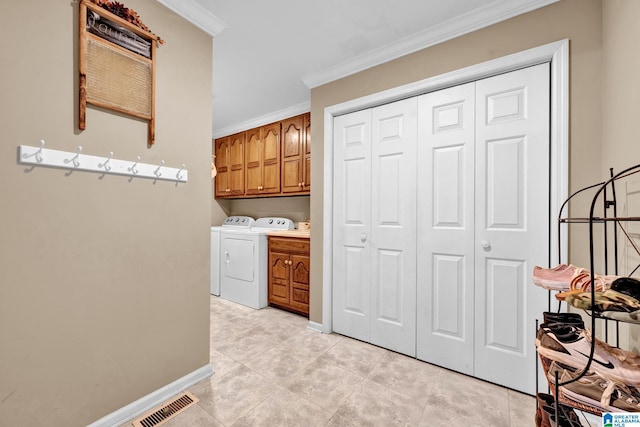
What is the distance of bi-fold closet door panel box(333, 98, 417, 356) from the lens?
2.16 meters

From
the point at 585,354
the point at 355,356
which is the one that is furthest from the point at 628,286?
the point at 355,356

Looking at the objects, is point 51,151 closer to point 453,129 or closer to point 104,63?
point 104,63

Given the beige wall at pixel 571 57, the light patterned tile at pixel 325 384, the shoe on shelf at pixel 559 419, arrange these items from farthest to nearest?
the light patterned tile at pixel 325 384, the beige wall at pixel 571 57, the shoe on shelf at pixel 559 419

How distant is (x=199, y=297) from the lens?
6.17ft

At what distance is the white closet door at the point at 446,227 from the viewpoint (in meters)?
1.91

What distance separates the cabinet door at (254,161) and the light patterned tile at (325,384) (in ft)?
8.27

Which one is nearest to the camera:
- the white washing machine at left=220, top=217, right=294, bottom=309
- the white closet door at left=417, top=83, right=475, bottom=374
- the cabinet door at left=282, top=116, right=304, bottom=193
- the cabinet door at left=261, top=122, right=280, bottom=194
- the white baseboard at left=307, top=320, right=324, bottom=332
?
the white closet door at left=417, top=83, right=475, bottom=374

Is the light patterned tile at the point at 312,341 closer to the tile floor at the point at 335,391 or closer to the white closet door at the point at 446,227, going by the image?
the tile floor at the point at 335,391

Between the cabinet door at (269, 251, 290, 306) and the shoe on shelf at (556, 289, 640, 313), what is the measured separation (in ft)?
8.82

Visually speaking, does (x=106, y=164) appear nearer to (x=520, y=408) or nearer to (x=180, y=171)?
(x=180, y=171)

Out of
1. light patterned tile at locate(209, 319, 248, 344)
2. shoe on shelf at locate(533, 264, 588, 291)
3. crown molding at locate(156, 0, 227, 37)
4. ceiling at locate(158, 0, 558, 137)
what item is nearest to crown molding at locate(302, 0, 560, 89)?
ceiling at locate(158, 0, 558, 137)

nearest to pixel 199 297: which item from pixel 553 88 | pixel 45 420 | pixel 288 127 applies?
pixel 45 420

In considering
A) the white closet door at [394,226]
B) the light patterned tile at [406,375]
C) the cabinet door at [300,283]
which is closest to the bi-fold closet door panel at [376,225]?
the white closet door at [394,226]

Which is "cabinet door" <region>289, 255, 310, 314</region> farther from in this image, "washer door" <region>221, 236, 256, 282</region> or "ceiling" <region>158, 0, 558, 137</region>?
"ceiling" <region>158, 0, 558, 137</region>
